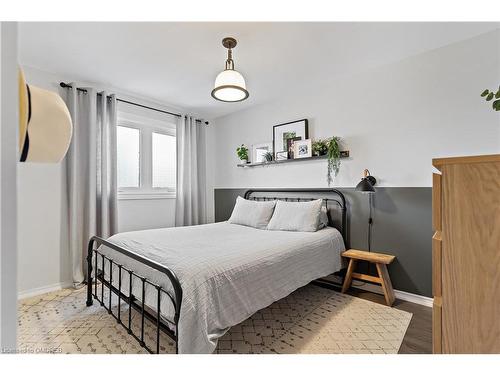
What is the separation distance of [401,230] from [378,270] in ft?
1.60

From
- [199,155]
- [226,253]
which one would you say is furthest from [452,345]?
[199,155]

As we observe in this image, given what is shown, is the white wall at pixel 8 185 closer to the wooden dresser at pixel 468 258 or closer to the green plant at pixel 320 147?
the wooden dresser at pixel 468 258

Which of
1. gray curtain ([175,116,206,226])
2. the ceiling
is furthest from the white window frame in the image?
the ceiling

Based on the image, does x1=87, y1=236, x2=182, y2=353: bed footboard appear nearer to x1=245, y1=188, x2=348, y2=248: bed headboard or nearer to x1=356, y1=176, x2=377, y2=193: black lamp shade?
x1=356, y1=176, x2=377, y2=193: black lamp shade

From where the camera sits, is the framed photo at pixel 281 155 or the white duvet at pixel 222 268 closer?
the white duvet at pixel 222 268

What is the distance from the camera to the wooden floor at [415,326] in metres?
1.75

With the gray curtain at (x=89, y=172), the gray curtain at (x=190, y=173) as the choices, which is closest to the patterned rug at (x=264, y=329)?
the gray curtain at (x=89, y=172)

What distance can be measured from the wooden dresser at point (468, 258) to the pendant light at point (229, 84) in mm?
1528

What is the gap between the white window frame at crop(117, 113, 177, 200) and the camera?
11.7ft

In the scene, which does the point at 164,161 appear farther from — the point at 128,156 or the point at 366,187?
the point at 366,187

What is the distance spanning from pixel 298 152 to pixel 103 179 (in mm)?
2475

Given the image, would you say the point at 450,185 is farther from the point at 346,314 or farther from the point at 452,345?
the point at 346,314

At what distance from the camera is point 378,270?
2457 mm

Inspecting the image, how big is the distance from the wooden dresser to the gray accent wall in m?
1.79
